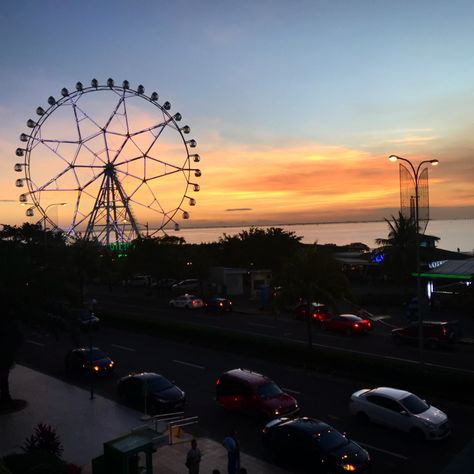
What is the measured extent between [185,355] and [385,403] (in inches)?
520

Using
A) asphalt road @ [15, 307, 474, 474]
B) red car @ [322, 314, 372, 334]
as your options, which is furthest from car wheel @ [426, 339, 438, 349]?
asphalt road @ [15, 307, 474, 474]

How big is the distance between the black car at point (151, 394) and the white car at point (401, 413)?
621 centimetres

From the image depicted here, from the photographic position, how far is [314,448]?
525 inches

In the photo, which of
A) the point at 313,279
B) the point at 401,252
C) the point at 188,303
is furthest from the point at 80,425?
the point at 401,252

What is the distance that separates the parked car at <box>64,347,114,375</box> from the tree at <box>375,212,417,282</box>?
102ft

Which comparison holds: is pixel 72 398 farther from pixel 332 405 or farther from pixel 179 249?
pixel 179 249

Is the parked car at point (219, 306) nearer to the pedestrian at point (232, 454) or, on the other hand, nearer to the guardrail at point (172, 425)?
the guardrail at point (172, 425)

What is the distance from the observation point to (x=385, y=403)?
16375mm

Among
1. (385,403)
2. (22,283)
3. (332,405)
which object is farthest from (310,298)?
(22,283)

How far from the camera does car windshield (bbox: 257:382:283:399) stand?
17484 mm

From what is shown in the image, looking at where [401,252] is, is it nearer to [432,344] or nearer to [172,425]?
[432,344]

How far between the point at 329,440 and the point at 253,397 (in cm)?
436

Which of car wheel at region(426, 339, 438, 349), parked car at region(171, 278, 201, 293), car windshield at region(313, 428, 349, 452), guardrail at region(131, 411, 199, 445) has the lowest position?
guardrail at region(131, 411, 199, 445)

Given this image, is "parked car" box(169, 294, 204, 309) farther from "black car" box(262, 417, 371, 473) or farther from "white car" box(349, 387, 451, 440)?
"black car" box(262, 417, 371, 473)
